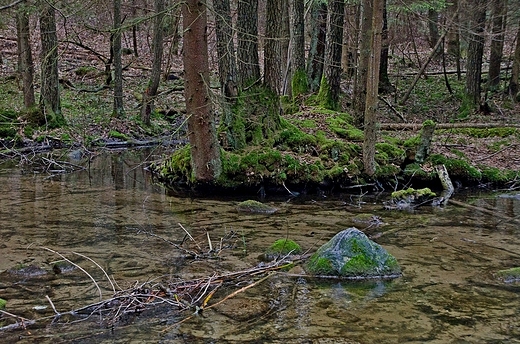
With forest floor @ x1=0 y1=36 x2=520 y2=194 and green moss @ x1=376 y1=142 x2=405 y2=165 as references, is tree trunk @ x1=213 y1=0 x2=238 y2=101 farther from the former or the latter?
green moss @ x1=376 y1=142 x2=405 y2=165

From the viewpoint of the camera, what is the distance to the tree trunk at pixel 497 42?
1945 cm

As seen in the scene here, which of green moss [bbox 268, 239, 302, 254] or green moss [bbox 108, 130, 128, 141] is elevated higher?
green moss [bbox 108, 130, 128, 141]

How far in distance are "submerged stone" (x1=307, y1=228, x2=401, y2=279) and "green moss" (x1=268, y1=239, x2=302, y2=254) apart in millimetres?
507

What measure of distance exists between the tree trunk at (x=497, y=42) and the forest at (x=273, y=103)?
2.7 inches

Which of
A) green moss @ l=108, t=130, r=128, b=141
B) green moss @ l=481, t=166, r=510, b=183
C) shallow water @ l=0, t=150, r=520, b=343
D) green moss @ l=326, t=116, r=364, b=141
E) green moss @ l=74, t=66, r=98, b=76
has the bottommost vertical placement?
shallow water @ l=0, t=150, r=520, b=343

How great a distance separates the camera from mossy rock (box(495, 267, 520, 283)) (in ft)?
19.9

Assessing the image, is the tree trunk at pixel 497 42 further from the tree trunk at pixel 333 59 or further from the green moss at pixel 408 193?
the green moss at pixel 408 193

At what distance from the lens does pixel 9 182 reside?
475 inches

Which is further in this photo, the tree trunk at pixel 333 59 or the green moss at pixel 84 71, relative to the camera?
the green moss at pixel 84 71

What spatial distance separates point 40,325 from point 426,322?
3.42 m

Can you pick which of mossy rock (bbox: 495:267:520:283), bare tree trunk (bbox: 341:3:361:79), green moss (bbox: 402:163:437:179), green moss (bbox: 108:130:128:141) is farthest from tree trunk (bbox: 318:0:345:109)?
mossy rock (bbox: 495:267:520:283)

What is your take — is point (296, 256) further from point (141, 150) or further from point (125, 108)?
point (125, 108)

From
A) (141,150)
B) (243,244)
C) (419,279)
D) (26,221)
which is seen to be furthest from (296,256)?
(141,150)

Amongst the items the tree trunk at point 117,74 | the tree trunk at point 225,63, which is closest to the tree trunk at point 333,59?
the tree trunk at point 225,63
